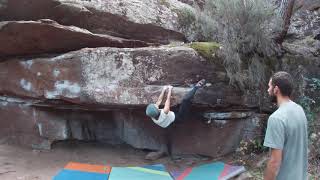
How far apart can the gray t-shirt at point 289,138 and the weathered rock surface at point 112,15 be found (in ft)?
16.7

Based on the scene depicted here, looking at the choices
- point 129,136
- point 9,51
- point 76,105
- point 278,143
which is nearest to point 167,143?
point 129,136

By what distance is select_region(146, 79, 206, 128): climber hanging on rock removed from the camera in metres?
6.07

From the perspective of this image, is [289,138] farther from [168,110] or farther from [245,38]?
[245,38]

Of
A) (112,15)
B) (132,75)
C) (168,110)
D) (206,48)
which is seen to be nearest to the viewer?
(168,110)

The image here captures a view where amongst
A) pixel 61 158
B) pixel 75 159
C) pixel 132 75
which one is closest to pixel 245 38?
pixel 132 75

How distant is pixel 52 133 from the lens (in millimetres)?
7832

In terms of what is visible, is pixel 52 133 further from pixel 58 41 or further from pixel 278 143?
pixel 278 143

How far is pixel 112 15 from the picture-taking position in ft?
24.7

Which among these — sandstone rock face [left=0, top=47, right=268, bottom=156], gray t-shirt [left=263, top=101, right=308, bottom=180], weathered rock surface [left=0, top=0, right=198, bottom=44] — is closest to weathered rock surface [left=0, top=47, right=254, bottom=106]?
sandstone rock face [left=0, top=47, right=268, bottom=156]

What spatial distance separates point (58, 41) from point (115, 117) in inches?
87.7

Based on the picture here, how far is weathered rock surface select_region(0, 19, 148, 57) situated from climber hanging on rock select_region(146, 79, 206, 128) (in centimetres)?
145

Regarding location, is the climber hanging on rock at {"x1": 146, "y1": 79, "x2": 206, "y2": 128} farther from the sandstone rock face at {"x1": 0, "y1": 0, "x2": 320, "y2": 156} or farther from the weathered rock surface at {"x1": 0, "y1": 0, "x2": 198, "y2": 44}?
the weathered rock surface at {"x1": 0, "y1": 0, "x2": 198, "y2": 44}

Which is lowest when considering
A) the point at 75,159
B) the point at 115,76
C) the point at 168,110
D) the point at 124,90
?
the point at 75,159

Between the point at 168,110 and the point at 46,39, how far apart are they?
2.72 m
